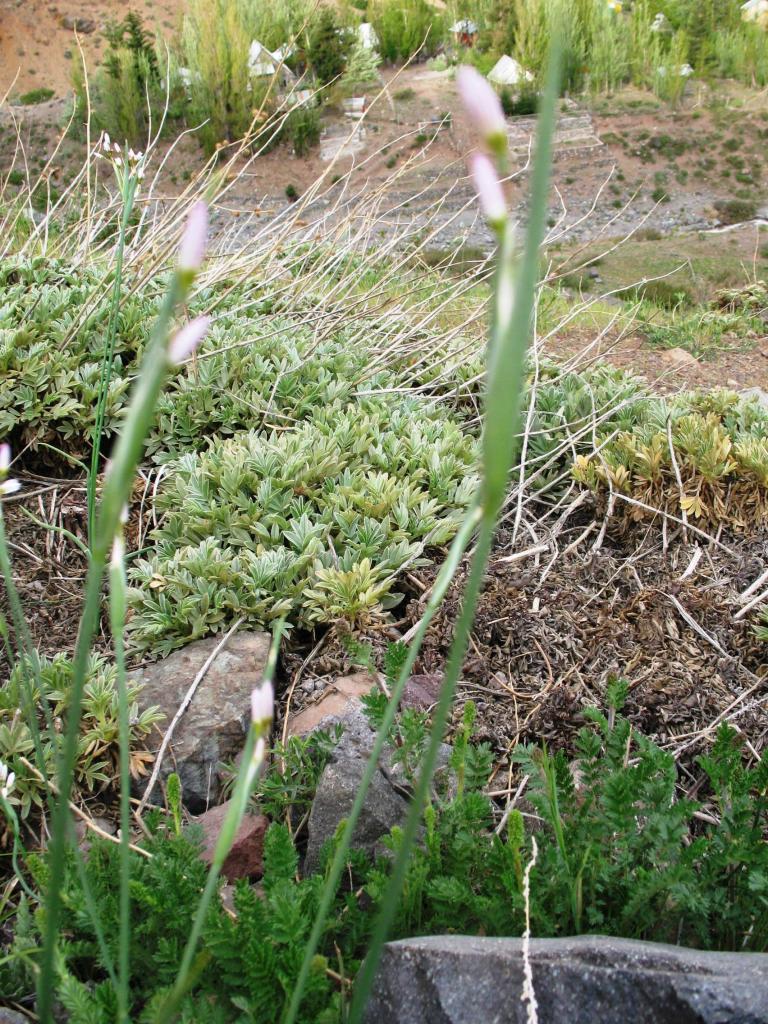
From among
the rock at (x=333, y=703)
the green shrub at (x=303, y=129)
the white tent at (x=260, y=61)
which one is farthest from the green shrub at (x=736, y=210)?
the rock at (x=333, y=703)

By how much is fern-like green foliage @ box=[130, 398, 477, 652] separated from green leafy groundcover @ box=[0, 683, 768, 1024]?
0.97 m

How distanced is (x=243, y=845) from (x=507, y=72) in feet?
61.9

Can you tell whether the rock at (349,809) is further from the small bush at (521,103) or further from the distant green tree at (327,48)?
the small bush at (521,103)

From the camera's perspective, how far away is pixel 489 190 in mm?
513

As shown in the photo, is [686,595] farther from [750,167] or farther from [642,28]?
[642,28]

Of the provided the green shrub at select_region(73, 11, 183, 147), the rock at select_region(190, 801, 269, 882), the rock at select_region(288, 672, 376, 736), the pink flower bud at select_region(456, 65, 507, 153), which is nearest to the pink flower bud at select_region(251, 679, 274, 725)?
the pink flower bud at select_region(456, 65, 507, 153)

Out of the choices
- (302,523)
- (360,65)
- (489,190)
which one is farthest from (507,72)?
(489,190)

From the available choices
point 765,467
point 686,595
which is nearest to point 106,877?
point 686,595

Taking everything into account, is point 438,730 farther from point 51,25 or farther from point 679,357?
point 51,25

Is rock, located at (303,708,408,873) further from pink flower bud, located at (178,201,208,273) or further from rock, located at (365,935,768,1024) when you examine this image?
pink flower bud, located at (178,201,208,273)

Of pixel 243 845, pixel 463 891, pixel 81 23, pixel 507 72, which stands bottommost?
pixel 243 845

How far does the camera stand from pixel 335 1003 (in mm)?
1118

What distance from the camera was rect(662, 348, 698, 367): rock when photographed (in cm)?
573

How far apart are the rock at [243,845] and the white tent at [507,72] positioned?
1734 centimetres
